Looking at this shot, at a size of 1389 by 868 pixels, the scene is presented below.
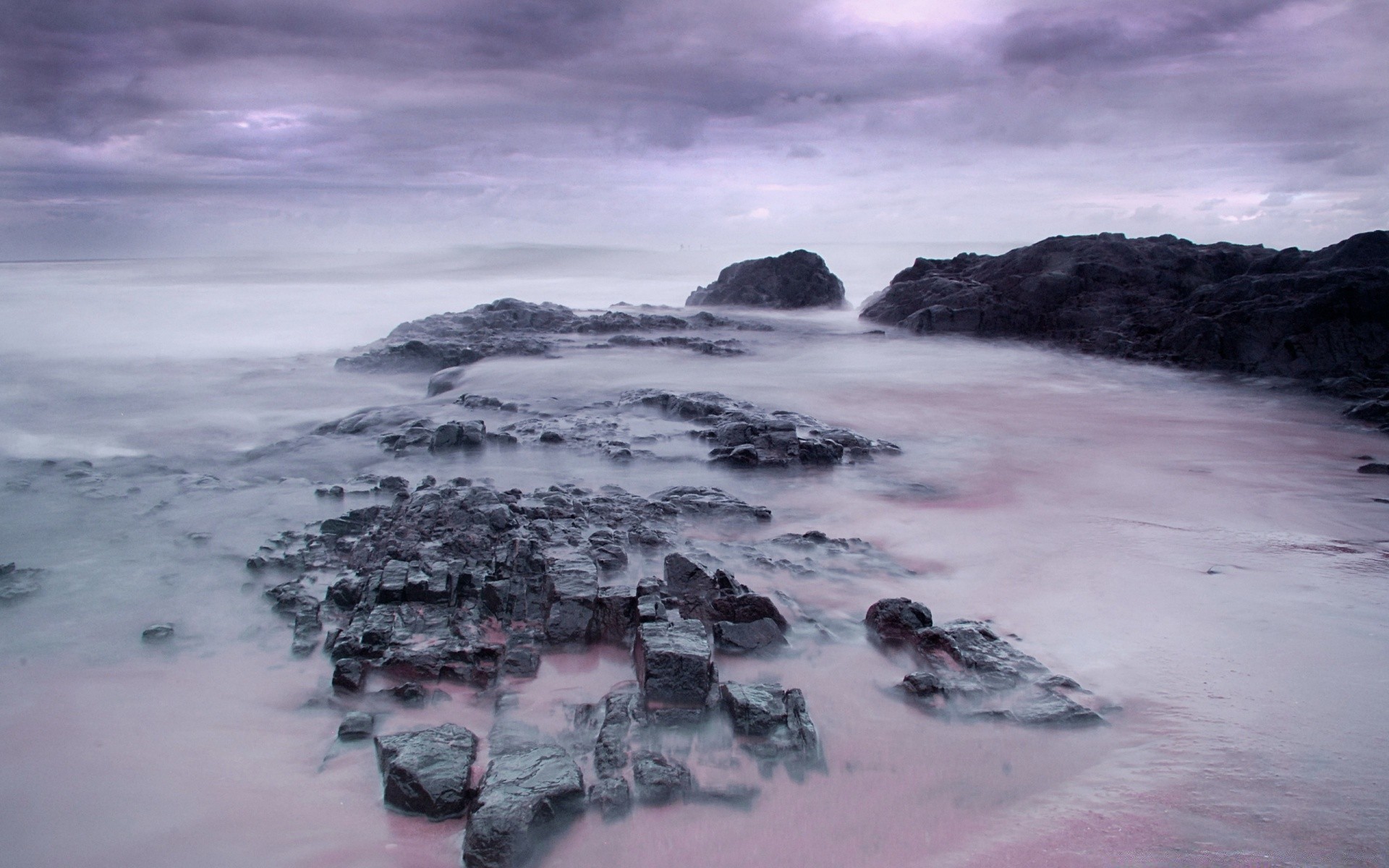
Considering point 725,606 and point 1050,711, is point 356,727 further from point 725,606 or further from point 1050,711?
point 1050,711

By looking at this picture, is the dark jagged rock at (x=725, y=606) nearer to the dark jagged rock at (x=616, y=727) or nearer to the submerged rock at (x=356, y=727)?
the dark jagged rock at (x=616, y=727)

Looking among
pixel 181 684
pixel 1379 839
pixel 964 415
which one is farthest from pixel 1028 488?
pixel 181 684

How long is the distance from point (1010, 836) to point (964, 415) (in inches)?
284

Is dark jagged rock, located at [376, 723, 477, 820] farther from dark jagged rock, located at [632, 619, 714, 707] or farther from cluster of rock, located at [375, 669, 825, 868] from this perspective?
dark jagged rock, located at [632, 619, 714, 707]

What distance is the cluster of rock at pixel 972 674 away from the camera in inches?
125

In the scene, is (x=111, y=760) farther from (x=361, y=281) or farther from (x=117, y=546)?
(x=361, y=281)

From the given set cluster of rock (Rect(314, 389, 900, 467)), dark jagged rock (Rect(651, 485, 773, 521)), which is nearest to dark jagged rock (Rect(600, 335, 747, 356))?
cluster of rock (Rect(314, 389, 900, 467))

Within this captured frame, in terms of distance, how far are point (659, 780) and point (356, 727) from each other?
3.95 feet

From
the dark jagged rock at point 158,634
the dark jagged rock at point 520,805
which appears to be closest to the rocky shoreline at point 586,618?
the dark jagged rock at point 520,805

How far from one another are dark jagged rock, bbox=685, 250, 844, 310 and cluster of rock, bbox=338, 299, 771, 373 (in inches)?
128

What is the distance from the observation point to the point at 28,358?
14492 mm

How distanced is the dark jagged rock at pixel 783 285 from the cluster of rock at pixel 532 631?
14497mm

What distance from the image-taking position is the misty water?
8.24 feet

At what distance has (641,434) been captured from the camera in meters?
7.89
